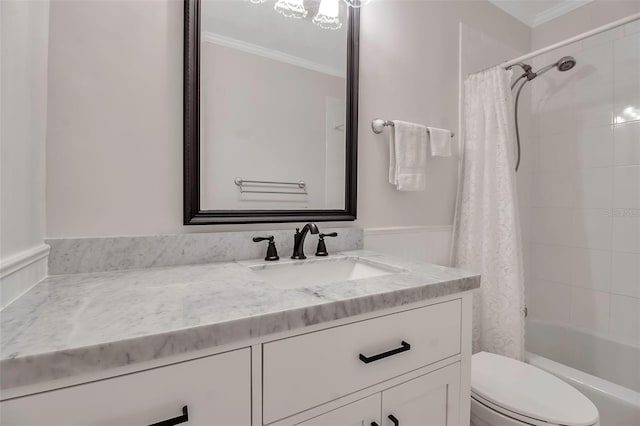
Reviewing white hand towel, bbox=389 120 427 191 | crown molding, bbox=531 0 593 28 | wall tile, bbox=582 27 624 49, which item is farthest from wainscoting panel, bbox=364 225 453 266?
crown molding, bbox=531 0 593 28

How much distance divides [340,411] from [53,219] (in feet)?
3.02

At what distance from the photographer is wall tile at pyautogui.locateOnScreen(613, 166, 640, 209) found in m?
1.70

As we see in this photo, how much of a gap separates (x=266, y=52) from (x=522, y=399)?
1.56 metres

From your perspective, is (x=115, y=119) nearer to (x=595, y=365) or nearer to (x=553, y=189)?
(x=553, y=189)

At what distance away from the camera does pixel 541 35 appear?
2150mm

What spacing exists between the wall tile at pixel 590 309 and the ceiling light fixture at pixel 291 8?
2255 millimetres

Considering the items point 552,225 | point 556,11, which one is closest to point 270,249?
point 552,225

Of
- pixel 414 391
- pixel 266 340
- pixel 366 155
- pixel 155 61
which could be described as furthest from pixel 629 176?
pixel 155 61

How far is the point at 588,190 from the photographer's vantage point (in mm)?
1898

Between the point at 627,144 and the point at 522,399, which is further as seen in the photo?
the point at 627,144

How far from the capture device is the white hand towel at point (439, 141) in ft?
4.98

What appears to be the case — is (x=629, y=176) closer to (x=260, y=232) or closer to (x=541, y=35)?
(x=541, y=35)

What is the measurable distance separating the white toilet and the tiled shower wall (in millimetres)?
1039

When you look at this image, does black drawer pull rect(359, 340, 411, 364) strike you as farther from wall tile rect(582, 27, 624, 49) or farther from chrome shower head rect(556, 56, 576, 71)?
wall tile rect(582, 27, 624, 49)
